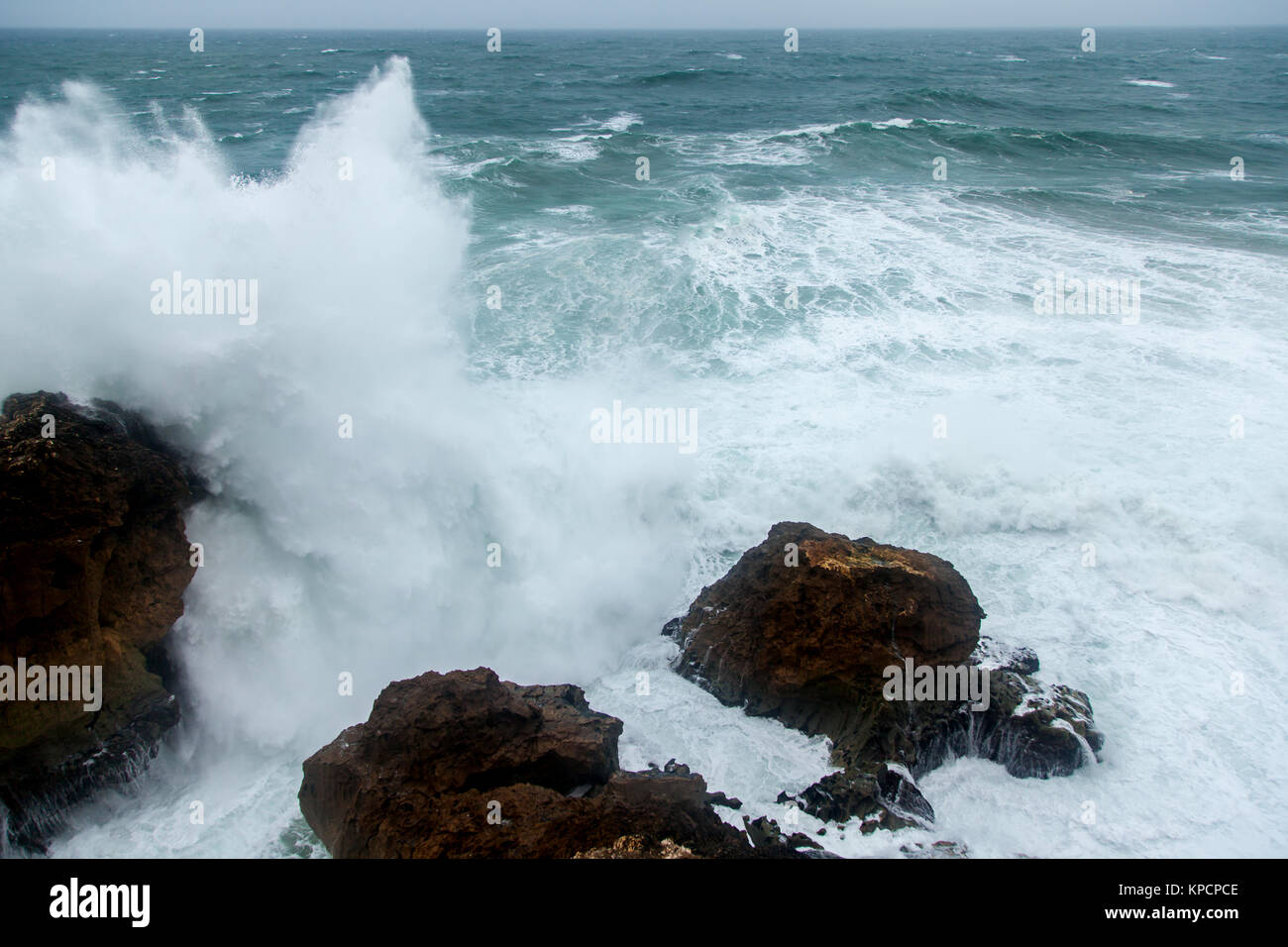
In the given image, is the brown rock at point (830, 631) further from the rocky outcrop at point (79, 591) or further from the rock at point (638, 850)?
the rocky outcrop at point (79, 591)

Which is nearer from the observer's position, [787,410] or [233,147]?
[787,410]

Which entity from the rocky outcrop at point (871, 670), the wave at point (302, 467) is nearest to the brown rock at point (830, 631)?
the rocky outcrop at point (871, 670)

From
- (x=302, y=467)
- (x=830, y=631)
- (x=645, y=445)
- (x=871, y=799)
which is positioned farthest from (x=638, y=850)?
(x=645, y=445)

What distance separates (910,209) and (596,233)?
28.6ft

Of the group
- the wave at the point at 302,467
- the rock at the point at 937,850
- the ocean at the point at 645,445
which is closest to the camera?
the rock at the point at 937,850

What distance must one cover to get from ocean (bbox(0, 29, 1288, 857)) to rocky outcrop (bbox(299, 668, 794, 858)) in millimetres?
772

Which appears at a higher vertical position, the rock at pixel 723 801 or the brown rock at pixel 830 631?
the brown rock at pixel 830 631

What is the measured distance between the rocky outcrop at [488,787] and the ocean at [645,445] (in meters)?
0.77

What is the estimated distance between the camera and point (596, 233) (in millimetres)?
17828

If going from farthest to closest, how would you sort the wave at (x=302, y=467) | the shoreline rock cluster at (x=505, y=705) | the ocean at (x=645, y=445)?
the wave at (x=302, y=467) < the ocean at (x=645, y=445) < the shoreline rock cluster at (x=505, y=705)

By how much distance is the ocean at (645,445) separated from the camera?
6527 millimetres

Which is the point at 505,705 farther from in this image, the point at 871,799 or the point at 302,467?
the point at 302,467

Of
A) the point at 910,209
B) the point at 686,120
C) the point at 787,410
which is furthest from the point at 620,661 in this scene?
the point at 686,120
